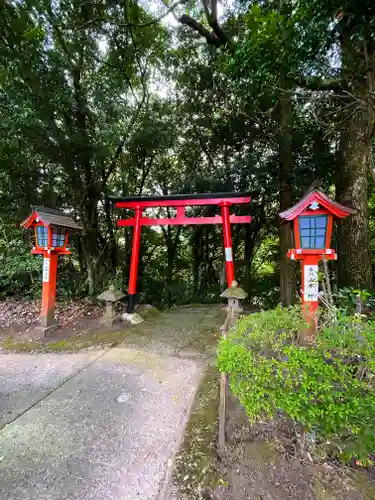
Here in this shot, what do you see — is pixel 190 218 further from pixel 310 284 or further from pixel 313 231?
pixel 310 284

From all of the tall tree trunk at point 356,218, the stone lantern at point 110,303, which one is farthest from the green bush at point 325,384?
the stone lantern at point 110,303

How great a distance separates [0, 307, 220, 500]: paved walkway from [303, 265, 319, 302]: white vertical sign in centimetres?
165

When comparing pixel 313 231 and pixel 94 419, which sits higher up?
pixel 313 231

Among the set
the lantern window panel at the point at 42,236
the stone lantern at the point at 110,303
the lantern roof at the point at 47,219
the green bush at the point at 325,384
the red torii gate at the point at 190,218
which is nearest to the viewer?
the green bush at the point at 325,384

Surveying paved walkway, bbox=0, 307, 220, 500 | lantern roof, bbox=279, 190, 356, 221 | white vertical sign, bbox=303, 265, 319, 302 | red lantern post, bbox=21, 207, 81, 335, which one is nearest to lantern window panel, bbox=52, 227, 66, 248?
red lantern post, bbox=21, 207, 81, 335

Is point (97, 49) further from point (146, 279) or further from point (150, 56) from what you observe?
point (146, 279)

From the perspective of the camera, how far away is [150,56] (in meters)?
6.46

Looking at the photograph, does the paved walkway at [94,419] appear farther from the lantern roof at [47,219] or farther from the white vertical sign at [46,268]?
the lantern roof at [47,219]

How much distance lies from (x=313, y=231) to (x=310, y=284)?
2.18 ft

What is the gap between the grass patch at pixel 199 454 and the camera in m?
1.53

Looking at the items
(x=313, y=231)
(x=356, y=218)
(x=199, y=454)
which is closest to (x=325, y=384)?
(x=199, y=454)

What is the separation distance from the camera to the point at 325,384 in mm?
1390

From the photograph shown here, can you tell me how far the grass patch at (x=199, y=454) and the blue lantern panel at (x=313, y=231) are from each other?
6.89 feet

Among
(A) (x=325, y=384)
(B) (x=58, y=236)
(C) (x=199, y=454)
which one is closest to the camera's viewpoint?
(A) (x=325, y=384)
